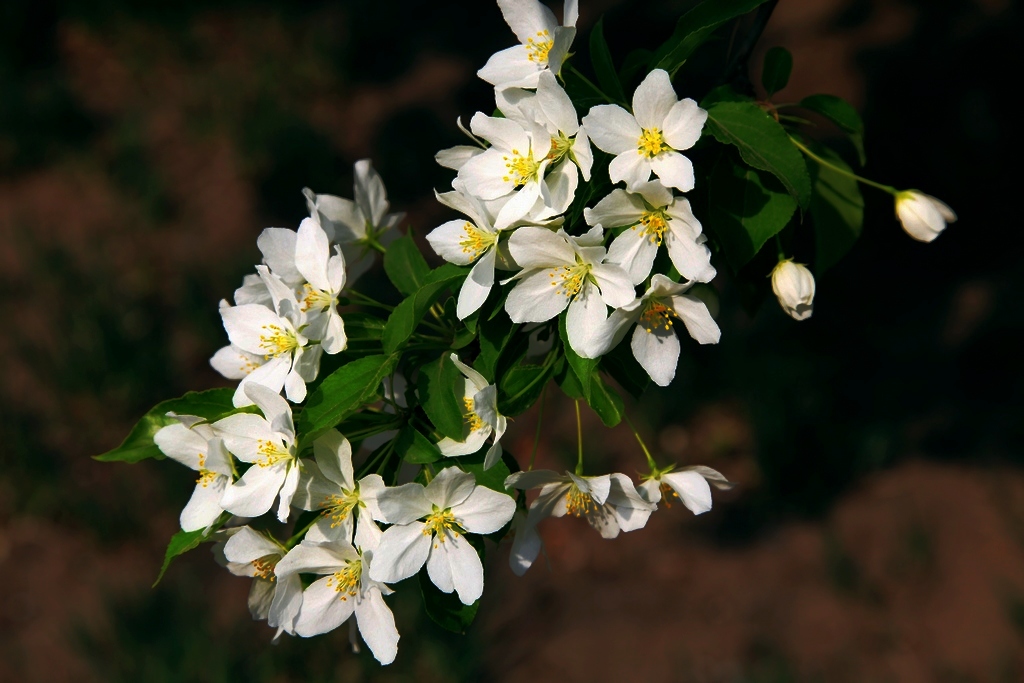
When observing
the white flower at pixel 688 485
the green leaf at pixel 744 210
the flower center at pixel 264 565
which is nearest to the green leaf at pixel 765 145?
the green leaf at pixel 744 210

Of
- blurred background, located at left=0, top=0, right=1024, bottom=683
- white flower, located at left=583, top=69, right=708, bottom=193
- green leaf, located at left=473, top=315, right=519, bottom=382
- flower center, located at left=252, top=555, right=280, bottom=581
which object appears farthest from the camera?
blurred background, located at left=0, top=0, right=1024, bottom=683

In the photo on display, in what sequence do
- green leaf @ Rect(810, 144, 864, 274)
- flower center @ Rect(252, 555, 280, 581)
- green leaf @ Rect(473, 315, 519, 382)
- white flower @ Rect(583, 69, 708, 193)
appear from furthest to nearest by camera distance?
green leaf @ Rect(810, 144, 864, 274)
flower center @ Rect(252, 555, 280, 581)
green leaf @ Rect(473, 315, 519, 382)
white flower @ Rect(583, 69, 708, 193)

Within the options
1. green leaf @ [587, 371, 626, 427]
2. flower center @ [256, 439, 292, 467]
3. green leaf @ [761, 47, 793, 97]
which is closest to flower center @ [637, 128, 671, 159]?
green leaf @ [587, 371, 626, 427]

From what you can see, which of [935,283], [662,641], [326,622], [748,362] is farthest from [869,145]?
[326,622]

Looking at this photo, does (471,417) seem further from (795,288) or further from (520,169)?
(795,288)

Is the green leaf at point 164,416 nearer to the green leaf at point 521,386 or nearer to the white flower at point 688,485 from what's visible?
the green leaf at point 521,386

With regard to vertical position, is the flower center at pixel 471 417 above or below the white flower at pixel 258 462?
below

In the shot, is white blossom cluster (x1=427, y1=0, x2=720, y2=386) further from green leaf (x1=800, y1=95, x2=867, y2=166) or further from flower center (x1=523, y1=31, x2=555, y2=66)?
green leaf (x1=800, y1=95, x2=867, y2=166)
